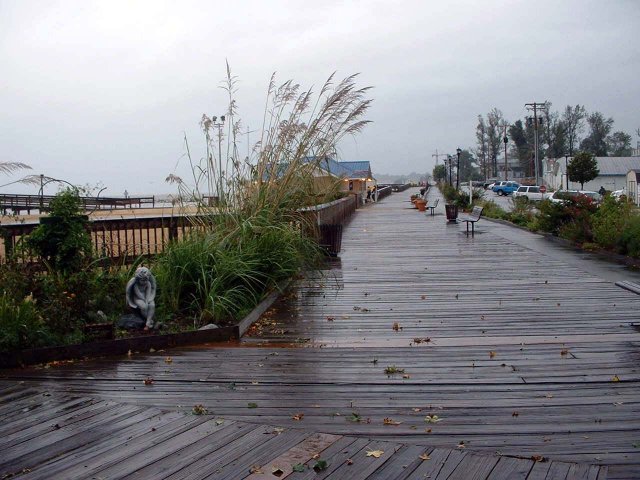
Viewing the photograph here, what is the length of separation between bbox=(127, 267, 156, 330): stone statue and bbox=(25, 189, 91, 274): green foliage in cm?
94

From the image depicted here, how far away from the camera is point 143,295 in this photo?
7.07m

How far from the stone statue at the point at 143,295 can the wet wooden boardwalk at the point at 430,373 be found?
1.77ft

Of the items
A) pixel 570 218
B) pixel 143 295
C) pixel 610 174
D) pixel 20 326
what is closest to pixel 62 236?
pixel 143 295

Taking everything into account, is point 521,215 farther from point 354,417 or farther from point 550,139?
point 550,139

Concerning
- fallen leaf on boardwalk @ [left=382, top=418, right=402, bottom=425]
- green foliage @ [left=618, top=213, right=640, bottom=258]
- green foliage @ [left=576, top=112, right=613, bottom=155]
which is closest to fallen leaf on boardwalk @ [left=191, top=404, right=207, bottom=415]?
fallen leaf on boardwalk @ [left=382, top=418, right=402, bottom=425]

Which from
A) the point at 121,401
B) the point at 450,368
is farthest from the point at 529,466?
the point at 121,401

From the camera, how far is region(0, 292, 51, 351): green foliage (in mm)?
6074

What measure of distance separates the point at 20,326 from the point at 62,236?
1.62 metres

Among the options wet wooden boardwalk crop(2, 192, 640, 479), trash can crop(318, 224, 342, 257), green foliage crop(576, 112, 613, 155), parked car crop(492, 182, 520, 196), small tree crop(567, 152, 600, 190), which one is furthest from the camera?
green foliage crop(576, 112, 613, 155)

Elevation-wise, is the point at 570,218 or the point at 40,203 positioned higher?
the point at 40,203

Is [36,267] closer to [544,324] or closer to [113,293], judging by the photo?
[113,293]

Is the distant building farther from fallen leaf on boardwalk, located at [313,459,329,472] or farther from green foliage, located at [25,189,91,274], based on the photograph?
fallen leaf on boardwalk, located at [313,459,329,472]

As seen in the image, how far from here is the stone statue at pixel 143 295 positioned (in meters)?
6.99

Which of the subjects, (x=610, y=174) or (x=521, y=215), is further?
(x=610, y=174)
